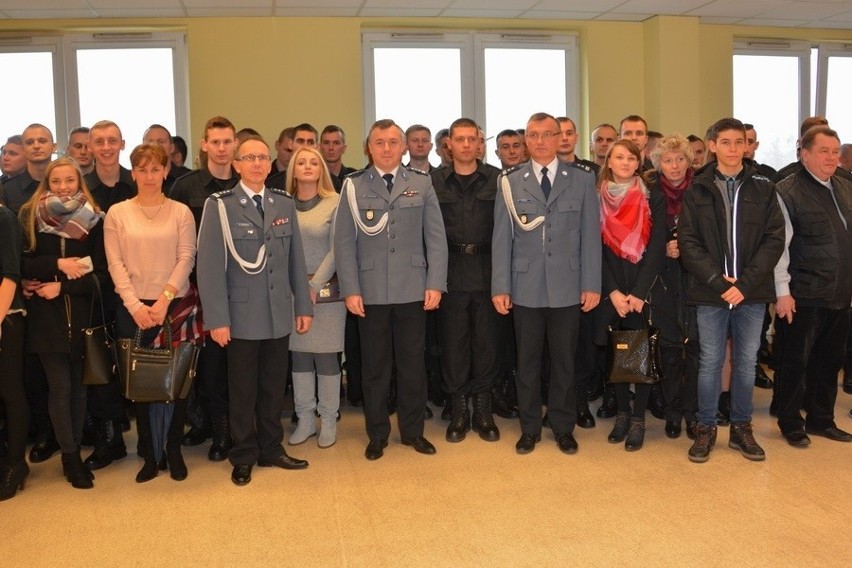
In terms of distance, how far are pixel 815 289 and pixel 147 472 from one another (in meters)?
3.54

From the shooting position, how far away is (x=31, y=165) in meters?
4.73

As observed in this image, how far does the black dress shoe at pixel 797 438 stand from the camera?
4.18 m

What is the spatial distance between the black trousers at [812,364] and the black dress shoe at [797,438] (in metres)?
0.04

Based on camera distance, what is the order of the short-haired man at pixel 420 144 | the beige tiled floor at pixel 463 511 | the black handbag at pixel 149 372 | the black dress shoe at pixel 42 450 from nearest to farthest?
the beige tiled floor at pixel 463 511, the black handbag at pixel 149 372, the black dress shoe at pixel 42 450, the short-haired man at pixel 420 144

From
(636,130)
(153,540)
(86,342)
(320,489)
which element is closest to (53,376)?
(86,342)

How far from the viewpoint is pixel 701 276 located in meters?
3.94

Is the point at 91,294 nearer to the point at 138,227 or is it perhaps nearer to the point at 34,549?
the point at 138,227

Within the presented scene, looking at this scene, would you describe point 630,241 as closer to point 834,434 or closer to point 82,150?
→ point 834,434

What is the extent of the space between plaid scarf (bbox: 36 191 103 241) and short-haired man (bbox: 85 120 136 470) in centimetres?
41

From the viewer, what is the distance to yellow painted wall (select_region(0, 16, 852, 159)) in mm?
7871

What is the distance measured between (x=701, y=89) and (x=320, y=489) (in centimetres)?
709

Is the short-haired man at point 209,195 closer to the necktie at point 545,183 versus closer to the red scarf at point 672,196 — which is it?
the necktie at point 545,183

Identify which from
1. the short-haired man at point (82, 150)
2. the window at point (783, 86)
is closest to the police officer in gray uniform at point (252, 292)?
the short-haired man at point (82, 150)

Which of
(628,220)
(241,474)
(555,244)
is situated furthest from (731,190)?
(241,474)
